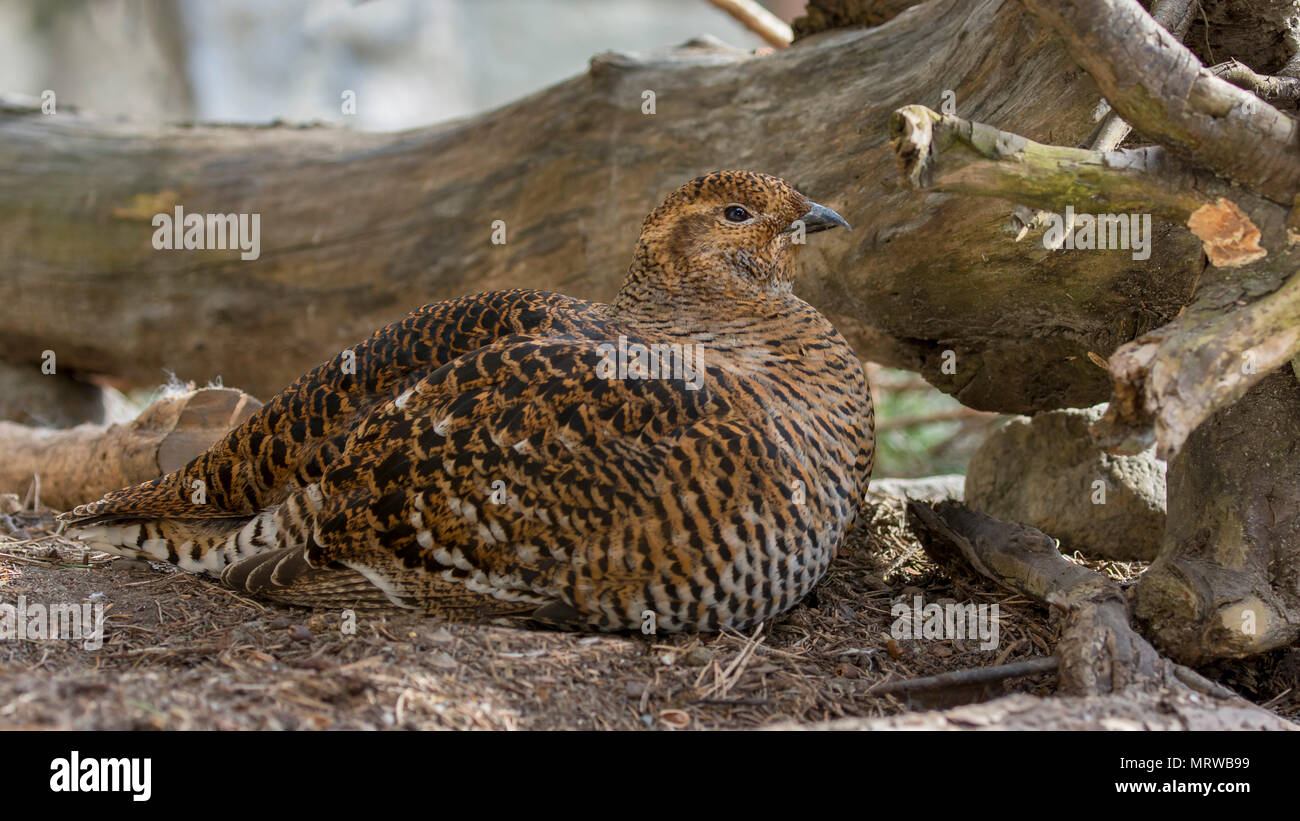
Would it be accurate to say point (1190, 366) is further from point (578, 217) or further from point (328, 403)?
point (578, 217)

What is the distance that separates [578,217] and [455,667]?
3.07m

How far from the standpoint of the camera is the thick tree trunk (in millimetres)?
3791

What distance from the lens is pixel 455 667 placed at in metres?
2.70

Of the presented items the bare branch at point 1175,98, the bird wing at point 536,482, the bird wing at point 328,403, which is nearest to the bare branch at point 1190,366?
the bare branch at point 1175,98

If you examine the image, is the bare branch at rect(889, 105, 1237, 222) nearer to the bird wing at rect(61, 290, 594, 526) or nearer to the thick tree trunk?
the thick tree trunk

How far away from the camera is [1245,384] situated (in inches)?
102

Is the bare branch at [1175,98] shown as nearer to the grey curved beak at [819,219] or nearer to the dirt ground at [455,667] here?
the grey curved beak at [819,219]

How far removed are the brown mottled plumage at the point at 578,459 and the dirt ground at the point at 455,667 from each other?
14cm

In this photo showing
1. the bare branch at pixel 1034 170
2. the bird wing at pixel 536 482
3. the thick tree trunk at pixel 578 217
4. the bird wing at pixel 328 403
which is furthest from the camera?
the thick tree trunk at pixel 578 217

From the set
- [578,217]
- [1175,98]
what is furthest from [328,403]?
[1175,98]

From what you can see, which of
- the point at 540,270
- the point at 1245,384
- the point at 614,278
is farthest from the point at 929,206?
the point at 540,270

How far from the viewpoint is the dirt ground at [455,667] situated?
2314 mm

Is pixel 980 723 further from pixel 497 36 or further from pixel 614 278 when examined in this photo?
pixel 497 36
